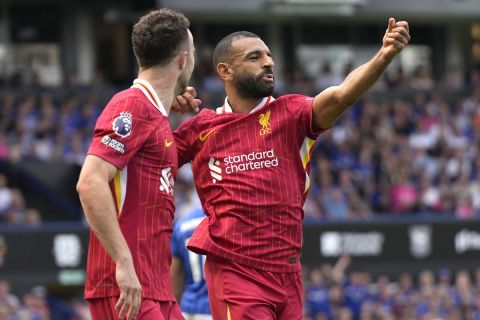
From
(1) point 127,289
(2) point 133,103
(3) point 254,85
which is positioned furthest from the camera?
(3) point 254,85

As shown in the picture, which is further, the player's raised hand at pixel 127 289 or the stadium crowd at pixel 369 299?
the stadium crowd at pixel 369 299

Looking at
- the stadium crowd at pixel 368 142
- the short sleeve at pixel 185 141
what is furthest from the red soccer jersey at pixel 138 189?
the stadium crowd at pixel 368 142

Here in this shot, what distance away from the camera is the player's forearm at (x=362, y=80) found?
591 cm

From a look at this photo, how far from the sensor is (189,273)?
8.49m

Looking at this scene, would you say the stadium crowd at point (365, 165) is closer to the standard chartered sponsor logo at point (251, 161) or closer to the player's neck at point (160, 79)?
the standard chartered sponsor logo at point (251, 161)

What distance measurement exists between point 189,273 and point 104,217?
3447 mm

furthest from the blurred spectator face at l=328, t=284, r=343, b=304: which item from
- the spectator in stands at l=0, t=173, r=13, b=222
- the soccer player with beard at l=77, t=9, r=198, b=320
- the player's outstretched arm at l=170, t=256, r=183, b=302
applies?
the soccer player with beard at l=77, t=9, r=198, b=320

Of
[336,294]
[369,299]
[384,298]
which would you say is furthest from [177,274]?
[384,298]

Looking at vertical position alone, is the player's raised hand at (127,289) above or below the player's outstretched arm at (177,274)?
above

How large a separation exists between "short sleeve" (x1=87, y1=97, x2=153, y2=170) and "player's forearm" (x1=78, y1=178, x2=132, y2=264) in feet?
0.53

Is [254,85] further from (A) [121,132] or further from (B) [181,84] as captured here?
(A) [121,132]

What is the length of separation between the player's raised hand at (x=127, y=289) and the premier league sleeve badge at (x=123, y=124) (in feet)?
1.97

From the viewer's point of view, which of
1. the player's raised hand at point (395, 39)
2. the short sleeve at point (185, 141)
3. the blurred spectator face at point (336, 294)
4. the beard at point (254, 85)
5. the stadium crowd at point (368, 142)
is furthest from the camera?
the stadium crowd at point (368, 142)

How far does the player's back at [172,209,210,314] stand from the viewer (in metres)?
8.37
